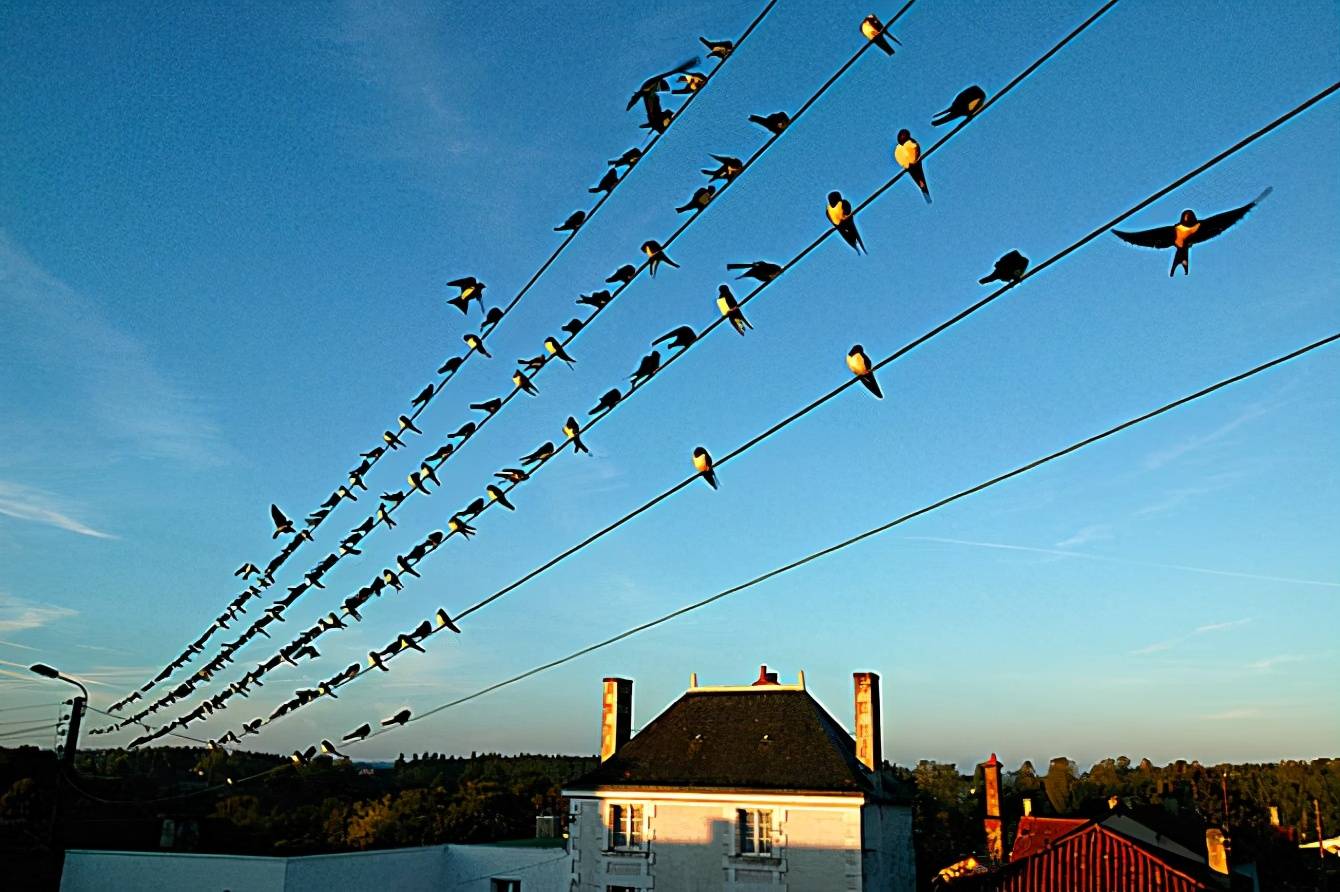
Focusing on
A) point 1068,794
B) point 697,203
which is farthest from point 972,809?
point 697,203

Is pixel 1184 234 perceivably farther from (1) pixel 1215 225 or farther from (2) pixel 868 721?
(2) pixel 868 721

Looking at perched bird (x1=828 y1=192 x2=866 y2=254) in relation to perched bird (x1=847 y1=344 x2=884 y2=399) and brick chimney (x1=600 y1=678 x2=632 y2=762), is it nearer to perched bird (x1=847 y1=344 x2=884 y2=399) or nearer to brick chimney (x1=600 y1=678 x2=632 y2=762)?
perched bird (x1=847 y1=344 x2=884 y2=399)

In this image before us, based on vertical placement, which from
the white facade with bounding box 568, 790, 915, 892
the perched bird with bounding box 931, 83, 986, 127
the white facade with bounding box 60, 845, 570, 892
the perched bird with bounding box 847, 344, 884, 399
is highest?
the perched bird with bounding box 931, 83, 986, 127

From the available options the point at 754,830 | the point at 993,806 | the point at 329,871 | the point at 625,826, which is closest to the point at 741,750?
the point at 754,830

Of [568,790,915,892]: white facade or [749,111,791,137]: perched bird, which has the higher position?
[749,111,791,137]: perched bird

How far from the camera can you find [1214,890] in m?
24.8

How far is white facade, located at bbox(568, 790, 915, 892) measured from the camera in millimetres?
24547

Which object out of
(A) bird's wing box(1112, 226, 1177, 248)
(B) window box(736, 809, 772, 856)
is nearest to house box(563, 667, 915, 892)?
(B) window box(736, 809, 772, 856)

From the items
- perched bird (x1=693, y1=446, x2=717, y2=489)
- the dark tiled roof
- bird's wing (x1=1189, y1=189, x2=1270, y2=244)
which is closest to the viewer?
bird's wing (x1=1189, y1=189, x2=1270, y2=244)

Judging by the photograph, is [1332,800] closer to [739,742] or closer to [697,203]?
[739,742]

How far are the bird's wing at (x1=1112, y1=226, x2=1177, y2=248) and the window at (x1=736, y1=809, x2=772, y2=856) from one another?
21.3 meters

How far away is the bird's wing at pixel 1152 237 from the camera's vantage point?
6.93 meters

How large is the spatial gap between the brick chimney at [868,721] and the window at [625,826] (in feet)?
19.8

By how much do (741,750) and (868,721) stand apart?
11.2 ft
